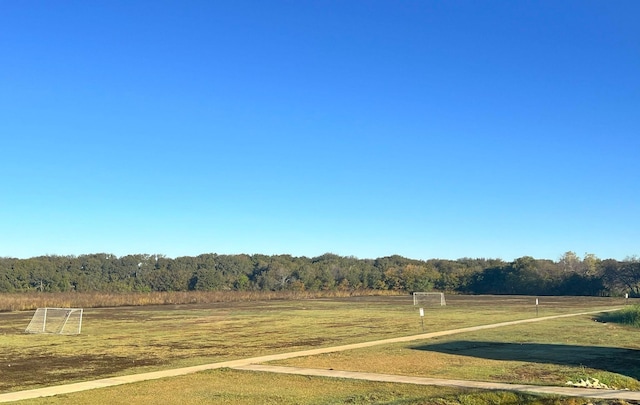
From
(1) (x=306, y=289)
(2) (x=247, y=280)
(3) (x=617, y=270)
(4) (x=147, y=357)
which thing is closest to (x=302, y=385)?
(4) (x=147, y=357)

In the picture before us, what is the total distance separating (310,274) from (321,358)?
131 m

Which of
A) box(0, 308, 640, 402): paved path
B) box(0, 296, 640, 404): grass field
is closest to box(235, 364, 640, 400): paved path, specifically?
box(0, 308, 640, 402): paved path

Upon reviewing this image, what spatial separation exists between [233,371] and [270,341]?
37.4 ft

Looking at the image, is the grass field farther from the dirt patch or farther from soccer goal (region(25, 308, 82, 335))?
soccer goal (region(25, 308, 82, 335))

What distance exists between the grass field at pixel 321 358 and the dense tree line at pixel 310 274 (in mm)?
81868

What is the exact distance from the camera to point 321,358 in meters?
23.5

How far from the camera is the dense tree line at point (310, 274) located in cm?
11854

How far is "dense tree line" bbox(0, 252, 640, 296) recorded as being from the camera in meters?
119

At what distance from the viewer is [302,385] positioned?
17.3 meters

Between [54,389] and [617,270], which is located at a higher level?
[617,270]

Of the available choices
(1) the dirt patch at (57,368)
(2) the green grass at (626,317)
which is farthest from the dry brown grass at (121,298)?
(2) the green grass at (626,317)

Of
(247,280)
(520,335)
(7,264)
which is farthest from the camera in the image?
(247,280)

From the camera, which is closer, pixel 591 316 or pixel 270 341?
pixel 270 341

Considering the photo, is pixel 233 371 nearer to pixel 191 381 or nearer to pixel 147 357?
pixel 191 381
